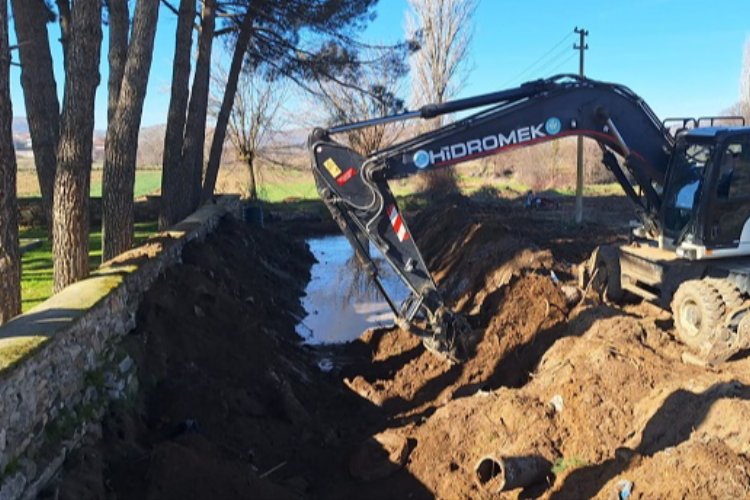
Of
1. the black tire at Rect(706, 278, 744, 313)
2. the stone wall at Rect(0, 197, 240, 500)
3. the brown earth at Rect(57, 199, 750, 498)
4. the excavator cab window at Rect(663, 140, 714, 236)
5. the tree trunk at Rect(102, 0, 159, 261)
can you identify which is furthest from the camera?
the tree trunk at Rect(102, 0, 159, 261)

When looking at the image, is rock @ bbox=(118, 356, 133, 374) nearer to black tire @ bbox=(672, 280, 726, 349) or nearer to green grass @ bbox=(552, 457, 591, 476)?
green grass @ bbox=(552, 457, 591, 476)

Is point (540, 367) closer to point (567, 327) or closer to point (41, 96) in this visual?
point (567, 327)

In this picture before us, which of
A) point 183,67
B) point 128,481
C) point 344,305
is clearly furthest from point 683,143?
point 183,67

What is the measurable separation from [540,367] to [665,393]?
2.06m

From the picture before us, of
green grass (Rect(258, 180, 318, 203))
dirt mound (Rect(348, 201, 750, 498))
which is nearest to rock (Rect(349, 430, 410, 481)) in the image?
dirt mound (Rect(348, 201, 750, 498))

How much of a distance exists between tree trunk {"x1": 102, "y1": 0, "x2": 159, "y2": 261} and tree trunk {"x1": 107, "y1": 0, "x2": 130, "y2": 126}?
24 centimetres

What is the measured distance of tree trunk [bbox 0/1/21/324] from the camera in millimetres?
6637

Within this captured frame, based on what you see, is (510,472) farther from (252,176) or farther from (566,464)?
(252,176)

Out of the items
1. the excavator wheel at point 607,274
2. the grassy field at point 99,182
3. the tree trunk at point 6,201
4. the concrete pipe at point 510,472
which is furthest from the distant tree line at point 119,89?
the grassy field at point 99,182

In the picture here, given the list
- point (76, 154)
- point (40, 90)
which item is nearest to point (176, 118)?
point (40, 90)

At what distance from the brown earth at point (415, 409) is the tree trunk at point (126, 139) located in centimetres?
105

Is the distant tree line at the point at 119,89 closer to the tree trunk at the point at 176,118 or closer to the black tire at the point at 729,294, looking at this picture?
the tree trunk at the point at 176,118

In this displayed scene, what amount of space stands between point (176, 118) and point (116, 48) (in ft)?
12.1

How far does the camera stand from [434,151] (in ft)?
27.1
